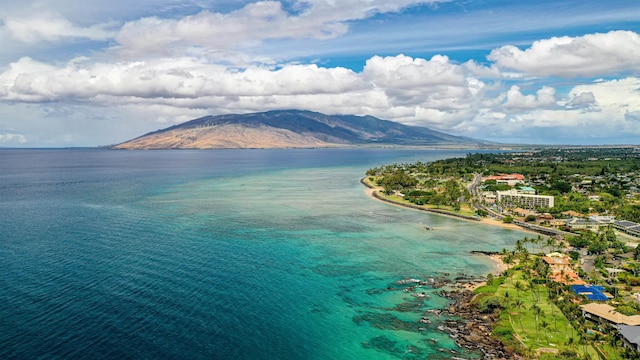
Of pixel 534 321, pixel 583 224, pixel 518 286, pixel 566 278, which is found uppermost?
pixel 583 224

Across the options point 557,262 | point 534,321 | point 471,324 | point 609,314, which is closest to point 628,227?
point 557,262

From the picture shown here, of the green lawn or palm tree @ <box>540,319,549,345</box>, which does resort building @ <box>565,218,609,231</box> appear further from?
palm tree @ <box>540,319,549,345</box>

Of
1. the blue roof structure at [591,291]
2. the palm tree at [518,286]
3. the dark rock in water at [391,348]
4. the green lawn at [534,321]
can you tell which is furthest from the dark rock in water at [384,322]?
the blue roof structure at [591,291]

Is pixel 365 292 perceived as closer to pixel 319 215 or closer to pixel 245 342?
pixel 245 342

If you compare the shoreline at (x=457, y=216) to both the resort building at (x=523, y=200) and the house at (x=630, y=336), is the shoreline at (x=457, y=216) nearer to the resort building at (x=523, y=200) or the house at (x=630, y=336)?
the resort building at (x=523, y=200)

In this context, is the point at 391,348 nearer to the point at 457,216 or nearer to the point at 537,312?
the point at 537,312
